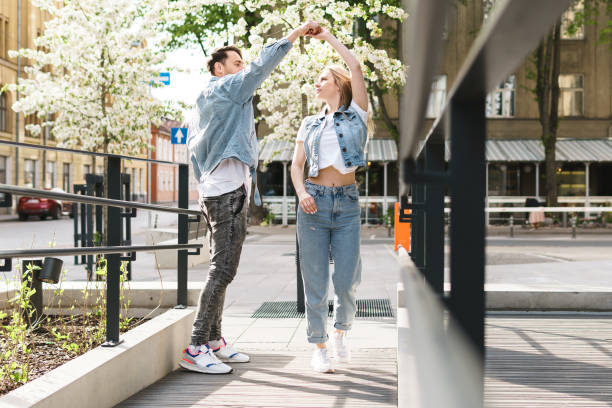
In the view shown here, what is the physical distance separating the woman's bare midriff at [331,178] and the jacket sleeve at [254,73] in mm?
609

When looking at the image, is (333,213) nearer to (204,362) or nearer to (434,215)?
(204,362)

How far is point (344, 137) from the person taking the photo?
13.1 feet

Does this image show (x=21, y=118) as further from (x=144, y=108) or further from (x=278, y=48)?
(x=278, y=48)

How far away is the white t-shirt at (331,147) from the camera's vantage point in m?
3.96

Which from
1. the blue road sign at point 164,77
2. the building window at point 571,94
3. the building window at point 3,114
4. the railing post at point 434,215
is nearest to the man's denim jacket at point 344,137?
the railing post at point 434,215

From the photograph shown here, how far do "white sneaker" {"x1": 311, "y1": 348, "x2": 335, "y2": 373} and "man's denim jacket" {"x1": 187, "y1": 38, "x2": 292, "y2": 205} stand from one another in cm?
106

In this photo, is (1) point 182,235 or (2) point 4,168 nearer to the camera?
(1) point 182,235

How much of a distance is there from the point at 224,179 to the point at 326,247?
2.32 ft

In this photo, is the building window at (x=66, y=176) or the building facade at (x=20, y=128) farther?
the building window at (x=66, y=176)

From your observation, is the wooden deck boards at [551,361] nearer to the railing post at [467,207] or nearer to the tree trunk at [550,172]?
the railing post at [467,207]

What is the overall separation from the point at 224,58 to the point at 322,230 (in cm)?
120

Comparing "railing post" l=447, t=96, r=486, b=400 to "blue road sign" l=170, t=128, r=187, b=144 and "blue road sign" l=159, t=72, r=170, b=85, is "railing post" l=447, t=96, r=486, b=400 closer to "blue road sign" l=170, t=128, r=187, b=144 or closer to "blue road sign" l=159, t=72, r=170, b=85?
"blue road sign" l=170, t=128, r=187, b=144

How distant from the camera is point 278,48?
3816 millimetres

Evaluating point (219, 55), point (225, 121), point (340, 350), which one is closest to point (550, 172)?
point (340, 350)
